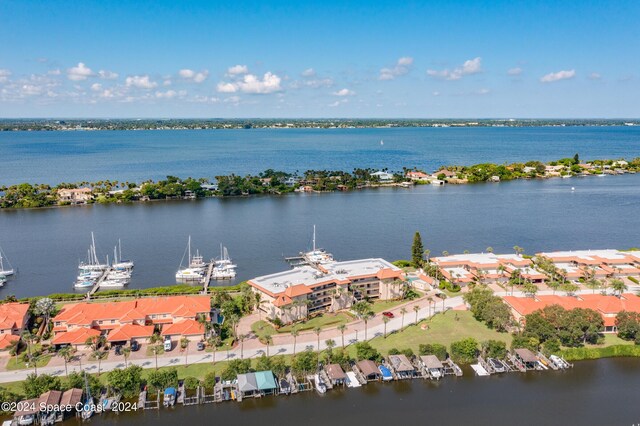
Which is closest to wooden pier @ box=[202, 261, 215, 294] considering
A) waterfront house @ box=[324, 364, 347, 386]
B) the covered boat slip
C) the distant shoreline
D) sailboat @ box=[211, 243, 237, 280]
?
sailboat @ box=[211, 243, 237, 280]

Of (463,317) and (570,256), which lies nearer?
(463,317)

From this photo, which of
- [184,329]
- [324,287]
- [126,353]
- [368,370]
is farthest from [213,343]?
[324,287]

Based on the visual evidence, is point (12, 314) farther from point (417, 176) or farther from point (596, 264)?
point (417, 176)

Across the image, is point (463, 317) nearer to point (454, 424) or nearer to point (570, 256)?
point (454, 424)

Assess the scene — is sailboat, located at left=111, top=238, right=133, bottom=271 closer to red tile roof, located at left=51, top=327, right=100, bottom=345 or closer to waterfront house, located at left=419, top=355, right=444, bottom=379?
red tile roof, located at left=51, top=327, right=100, bottom=345

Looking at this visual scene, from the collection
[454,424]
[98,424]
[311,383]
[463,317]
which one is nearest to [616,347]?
[463,317]

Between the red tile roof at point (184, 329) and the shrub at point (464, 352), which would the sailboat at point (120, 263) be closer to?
the red tile roof at point (184, 329)
